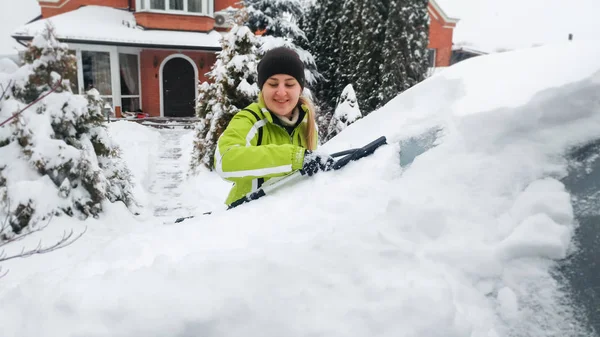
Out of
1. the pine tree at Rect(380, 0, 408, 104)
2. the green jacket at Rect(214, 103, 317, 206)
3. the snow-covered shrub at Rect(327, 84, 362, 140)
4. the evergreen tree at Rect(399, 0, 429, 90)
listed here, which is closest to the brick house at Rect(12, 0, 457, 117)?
the pine tree at Rect(380, 0, 408, 104)

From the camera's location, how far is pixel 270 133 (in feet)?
7.23

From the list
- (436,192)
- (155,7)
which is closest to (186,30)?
(155,7)

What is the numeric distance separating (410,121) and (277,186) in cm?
66

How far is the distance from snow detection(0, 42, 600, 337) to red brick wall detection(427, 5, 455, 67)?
67.1 ft

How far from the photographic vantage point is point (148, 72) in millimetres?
16391

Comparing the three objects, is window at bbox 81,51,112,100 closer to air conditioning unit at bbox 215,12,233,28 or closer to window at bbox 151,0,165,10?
window at bbox 151,0,165,10

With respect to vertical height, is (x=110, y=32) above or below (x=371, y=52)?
above

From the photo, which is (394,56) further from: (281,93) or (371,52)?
(281,93)

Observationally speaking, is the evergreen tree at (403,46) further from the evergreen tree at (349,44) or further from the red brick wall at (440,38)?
the red brick wall at (440,38)

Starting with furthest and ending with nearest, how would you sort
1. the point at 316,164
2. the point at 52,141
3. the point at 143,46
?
the point at 143,46, the point at 52,141, the point at 316,164

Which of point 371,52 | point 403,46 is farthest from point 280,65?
point 371,52

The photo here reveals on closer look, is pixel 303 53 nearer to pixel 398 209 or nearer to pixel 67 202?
pixel 67 202

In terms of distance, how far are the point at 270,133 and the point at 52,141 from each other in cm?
414

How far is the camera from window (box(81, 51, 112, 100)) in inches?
603
